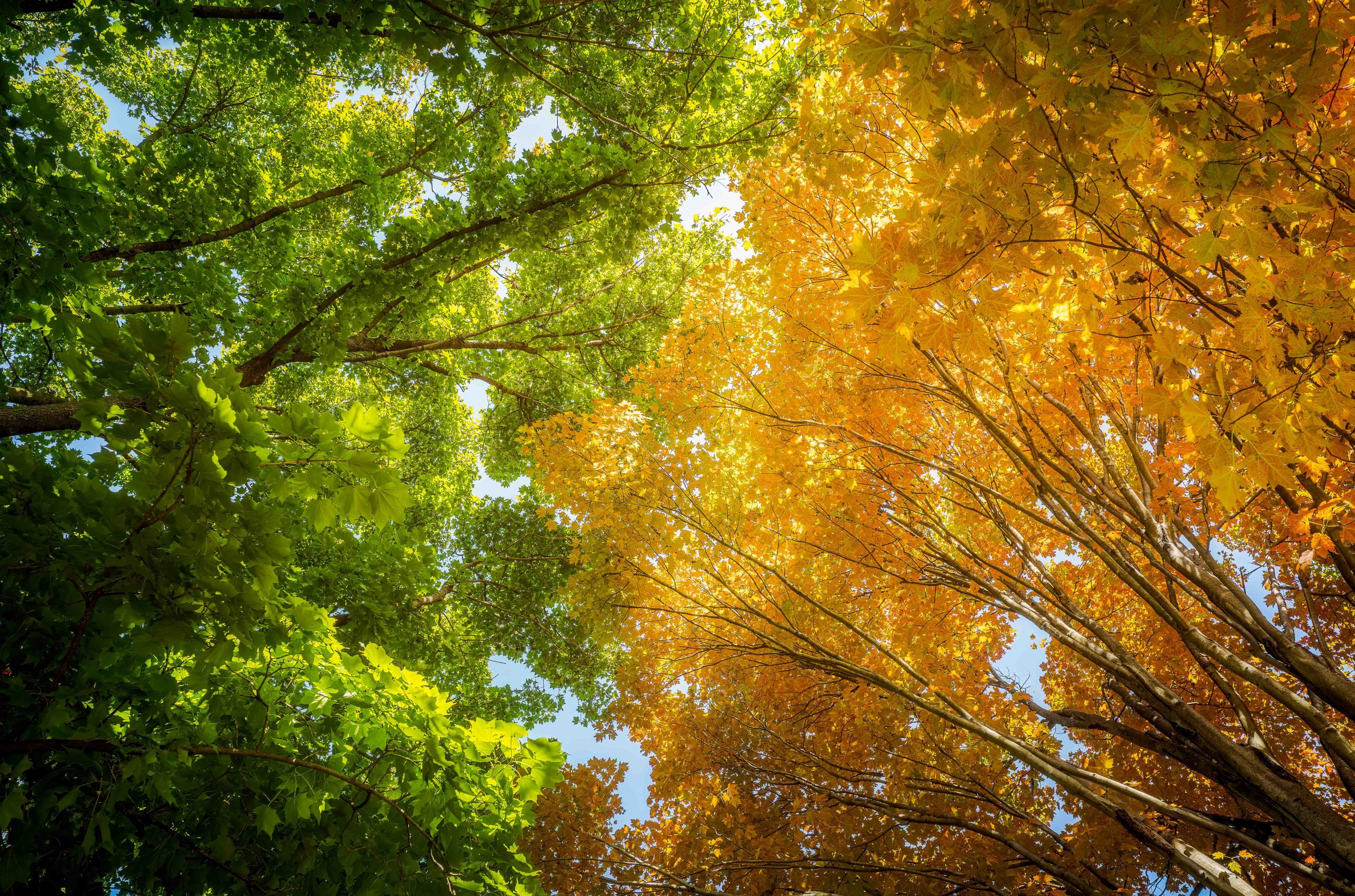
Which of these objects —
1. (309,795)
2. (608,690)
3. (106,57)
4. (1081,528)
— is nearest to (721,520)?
(1081,528)

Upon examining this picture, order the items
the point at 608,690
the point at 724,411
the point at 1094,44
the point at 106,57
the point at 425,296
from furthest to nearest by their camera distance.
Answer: the point at 608,690 → the point at 425,296 → the point at 724,411 → the point at 106,57 → the point at 1094,44

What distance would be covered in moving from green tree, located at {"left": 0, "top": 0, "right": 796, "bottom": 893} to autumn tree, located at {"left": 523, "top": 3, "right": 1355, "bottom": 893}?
5.91 ft

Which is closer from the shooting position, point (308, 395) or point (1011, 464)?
point (1011, 464)

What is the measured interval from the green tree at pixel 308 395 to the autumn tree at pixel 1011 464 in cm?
180

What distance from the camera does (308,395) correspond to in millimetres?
11070

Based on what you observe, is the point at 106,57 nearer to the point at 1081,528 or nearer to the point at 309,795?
the point at 309,795

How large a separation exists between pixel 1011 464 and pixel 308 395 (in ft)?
38.5

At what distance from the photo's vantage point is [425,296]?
5980 millimetres

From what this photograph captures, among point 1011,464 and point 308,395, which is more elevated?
point 308,395

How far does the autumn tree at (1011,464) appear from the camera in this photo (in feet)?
5.80

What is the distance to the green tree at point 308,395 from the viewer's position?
173cm

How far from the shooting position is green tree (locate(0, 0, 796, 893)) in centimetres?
173

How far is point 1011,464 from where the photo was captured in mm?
5312

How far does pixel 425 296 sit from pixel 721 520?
12.5 feet
